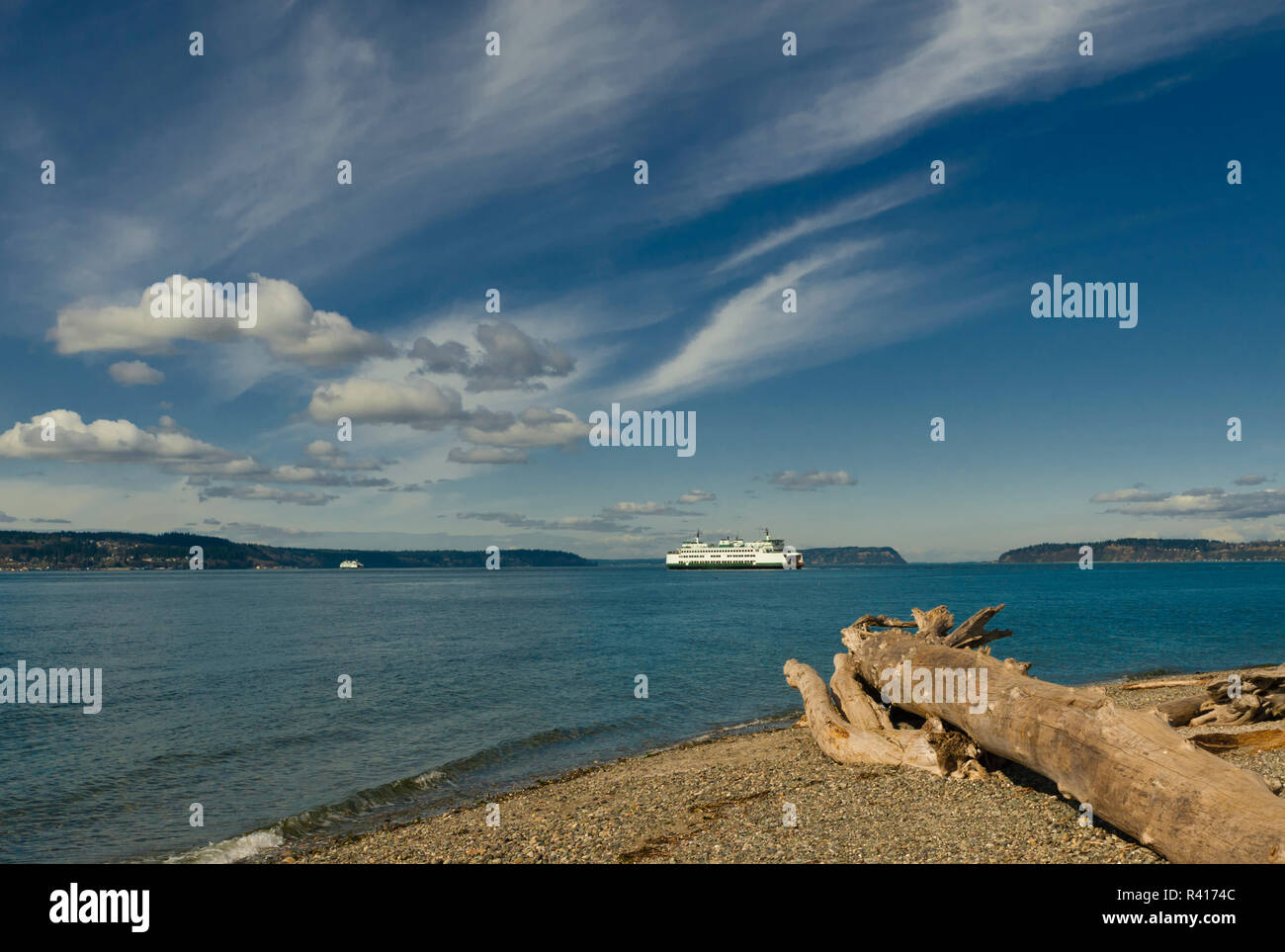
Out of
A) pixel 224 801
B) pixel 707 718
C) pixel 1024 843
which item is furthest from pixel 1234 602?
pixel 224 801

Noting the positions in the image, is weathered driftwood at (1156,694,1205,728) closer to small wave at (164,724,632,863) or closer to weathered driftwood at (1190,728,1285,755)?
weathered driftwood at (1190,728,1285,755)

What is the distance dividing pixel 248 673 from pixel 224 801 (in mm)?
20370

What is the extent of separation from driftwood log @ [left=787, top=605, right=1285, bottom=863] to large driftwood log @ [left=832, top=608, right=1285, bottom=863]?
1cm

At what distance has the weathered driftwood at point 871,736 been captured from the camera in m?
13.0

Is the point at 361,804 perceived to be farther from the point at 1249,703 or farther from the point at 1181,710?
the point at 1249,703

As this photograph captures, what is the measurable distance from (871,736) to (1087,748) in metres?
5.95

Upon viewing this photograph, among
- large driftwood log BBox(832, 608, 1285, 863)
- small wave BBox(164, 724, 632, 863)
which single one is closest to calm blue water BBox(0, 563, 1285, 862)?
small wave BBox(164, 724, 632, 863)

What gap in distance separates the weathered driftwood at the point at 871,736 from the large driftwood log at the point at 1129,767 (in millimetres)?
482

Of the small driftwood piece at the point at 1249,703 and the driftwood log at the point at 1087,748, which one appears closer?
the driftwood log at the point at 1087,748

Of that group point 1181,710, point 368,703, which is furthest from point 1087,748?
point 368,703

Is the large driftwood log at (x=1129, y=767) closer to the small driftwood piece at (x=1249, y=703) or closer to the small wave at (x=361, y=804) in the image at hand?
the small driftwood piece at (x=1249, y=703)

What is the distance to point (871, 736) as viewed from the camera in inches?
580

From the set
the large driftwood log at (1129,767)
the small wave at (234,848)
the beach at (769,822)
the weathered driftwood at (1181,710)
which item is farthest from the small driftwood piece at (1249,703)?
the small wave at (234,848)

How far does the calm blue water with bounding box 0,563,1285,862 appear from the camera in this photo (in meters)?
16.0
